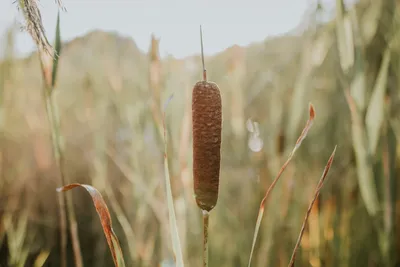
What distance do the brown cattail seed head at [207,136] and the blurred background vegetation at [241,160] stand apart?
143 mm

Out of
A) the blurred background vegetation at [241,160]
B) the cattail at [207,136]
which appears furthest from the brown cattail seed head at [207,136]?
the blurred background vegetation at [241,160]

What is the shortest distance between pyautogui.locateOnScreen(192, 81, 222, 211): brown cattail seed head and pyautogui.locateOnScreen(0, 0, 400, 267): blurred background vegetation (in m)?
0.14

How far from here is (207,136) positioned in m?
0.34

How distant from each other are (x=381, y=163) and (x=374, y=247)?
16cm

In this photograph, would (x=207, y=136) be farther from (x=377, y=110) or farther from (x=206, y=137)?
(x=377, y=110)

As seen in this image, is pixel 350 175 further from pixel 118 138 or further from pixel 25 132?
pixel 25 132

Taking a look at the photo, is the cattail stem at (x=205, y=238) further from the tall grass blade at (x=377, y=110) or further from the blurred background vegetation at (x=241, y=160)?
the tall grass blade at (x=377, y=110)

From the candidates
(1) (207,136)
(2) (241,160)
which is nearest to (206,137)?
(1) (207,136)

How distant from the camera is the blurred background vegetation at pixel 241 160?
711 millimetres

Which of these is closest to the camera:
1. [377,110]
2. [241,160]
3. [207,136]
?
[207,136]

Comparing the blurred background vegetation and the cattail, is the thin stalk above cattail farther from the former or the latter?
the blurred background vegetation

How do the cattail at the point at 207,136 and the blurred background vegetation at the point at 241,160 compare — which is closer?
the cattail at the point at 207,136

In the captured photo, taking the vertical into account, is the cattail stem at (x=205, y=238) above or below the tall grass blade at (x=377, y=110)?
below

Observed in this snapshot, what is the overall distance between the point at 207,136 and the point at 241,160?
79 centimetres
